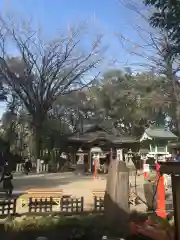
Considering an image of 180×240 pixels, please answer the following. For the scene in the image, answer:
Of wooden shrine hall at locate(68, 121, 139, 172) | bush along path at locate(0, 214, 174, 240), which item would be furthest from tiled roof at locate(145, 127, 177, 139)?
bush along path at locate(0, 214, 174, 240)

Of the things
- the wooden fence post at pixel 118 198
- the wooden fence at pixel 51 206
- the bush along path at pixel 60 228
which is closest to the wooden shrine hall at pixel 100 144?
the wooden fence at pixel 51 206

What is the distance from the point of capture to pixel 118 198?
26.0 feet

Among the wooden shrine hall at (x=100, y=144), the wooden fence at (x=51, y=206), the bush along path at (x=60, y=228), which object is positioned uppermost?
the wooden shrine hall at (x=100, y=144)

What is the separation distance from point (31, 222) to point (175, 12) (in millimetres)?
6043

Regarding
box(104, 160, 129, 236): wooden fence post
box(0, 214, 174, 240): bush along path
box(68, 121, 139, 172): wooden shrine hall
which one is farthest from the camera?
box(68, 121, 139, 172): wooden shrine hall

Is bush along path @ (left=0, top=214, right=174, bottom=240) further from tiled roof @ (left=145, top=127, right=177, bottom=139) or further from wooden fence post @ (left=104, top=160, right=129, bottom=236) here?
tiled roof @ (left=145, top=127, right=177, bottom=139)

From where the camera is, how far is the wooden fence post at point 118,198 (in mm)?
7754

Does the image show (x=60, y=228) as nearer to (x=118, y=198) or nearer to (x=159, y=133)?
(x=118, y=198)

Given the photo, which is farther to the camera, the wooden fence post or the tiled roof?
the tiled roof

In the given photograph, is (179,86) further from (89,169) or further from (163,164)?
(89,169)

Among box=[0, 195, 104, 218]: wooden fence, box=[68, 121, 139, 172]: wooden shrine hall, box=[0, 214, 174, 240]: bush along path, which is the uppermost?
box=[68, 121, 139, 172]: wooden shrine hall

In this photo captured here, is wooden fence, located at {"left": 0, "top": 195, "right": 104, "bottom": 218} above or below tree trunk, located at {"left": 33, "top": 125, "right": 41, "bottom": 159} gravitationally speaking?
below

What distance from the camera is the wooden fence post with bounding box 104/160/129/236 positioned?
7.75 m

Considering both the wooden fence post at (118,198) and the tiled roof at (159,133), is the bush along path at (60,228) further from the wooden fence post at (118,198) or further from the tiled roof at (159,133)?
the tiled roof at (159,133)
